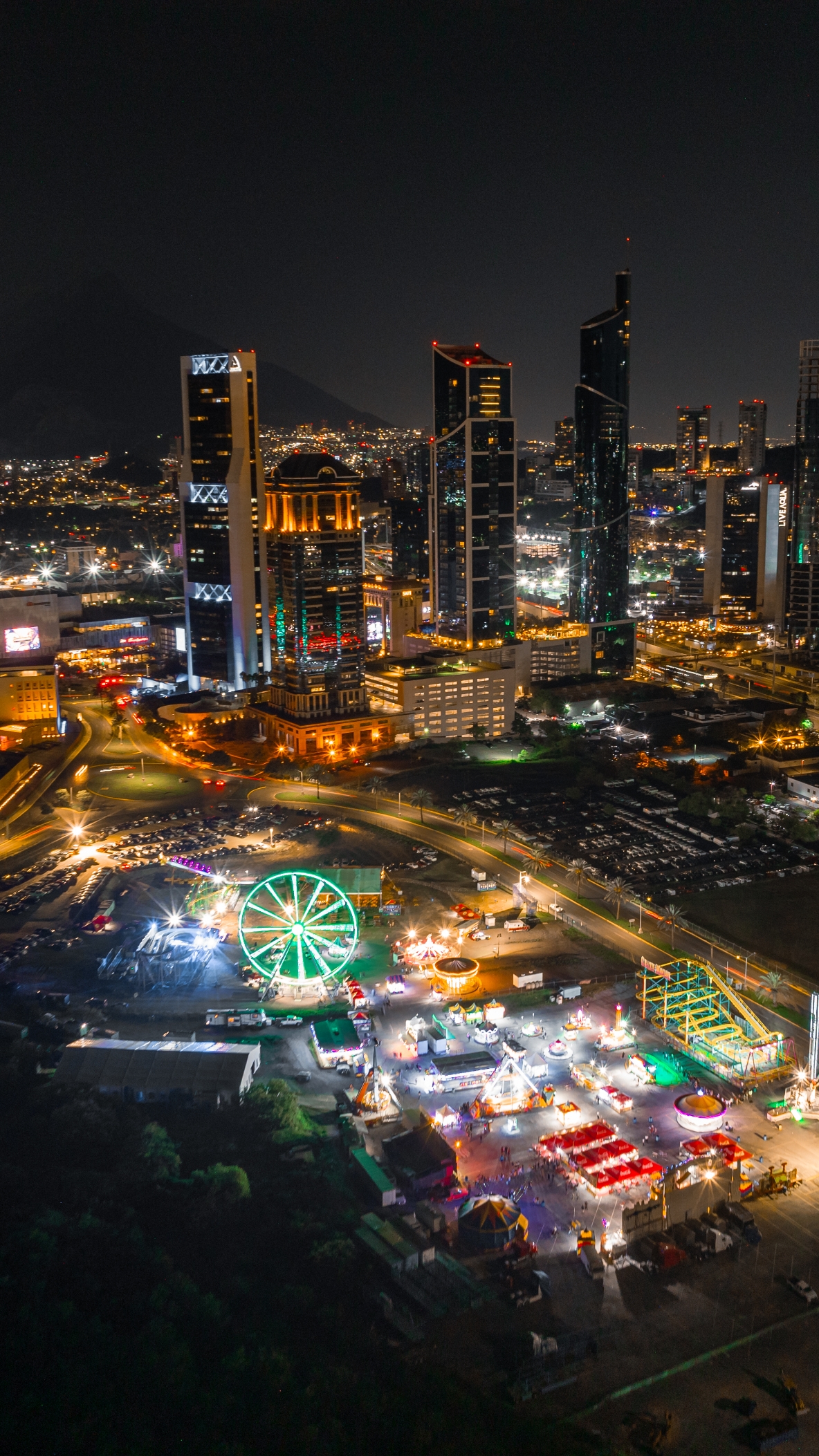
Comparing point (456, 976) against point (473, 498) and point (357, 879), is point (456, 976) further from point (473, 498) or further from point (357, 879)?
point (473, 498)

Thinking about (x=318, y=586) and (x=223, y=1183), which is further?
(x=318, y=586)

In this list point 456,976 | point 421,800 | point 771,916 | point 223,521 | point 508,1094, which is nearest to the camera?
point 508,1094

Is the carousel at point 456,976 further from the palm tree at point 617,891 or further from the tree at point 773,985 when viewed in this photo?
the tree at point 773,985

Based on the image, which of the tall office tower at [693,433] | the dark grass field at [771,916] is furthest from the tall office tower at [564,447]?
the dark grass field at [771,916]

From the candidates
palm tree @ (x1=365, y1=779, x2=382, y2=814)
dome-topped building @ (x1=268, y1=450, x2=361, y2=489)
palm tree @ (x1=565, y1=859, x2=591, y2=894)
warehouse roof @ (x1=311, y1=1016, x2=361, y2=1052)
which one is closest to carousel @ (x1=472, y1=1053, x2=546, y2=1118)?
warehouse roof @ (x1=311, y1=1016, x2=361, y2=1052)

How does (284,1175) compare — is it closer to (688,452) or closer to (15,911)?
Result: (15,911)

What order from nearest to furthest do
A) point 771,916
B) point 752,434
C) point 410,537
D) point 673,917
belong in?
point 673,917, point 771,916, point 410,537, point 752,434

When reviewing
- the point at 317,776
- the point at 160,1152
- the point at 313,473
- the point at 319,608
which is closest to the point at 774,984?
the point at 160,1152

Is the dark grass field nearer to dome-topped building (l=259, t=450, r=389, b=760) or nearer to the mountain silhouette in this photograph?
dome-topped building (l=259, t=450, r=389, b=760)
